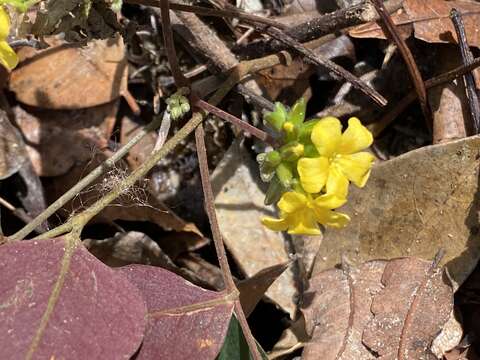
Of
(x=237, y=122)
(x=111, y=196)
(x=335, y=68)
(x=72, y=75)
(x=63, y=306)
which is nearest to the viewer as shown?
(x=63, y=306)

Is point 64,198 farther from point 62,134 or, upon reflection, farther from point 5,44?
point 62,134

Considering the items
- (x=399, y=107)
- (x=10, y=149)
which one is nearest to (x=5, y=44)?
(x=10, y=149)

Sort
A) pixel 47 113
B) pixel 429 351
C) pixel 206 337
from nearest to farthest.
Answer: pixel 206 337
pixel 429 351
pixel 47 113

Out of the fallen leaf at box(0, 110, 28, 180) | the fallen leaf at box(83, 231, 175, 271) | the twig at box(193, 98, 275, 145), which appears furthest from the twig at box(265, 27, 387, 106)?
the fallen leaf at box(0, 110, 28, 180)

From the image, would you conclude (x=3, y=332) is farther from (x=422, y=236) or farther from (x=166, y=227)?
(x=422, y=236)

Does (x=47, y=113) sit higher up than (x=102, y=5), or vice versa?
(x=102, y=5)

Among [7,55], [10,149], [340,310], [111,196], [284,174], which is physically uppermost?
[7,55]

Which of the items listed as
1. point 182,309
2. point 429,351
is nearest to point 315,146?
point 182,309
